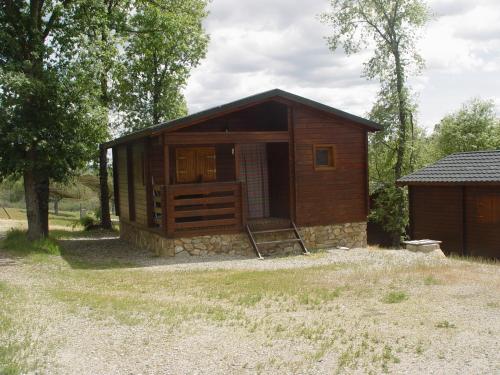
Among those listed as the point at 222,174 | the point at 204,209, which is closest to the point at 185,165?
the point at 222,174

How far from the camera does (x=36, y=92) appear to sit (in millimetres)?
15383

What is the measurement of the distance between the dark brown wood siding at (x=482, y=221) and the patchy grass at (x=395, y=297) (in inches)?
371

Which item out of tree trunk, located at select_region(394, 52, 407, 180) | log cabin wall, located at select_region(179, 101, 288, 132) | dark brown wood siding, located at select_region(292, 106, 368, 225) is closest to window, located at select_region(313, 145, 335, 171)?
dark brown wood siding, located at select_region(292, 106, 368, 225)

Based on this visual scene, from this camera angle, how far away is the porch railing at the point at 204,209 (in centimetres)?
1486

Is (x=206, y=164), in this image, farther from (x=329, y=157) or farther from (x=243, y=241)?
(x=329, y=157)

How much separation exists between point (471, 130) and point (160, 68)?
23.6 meters

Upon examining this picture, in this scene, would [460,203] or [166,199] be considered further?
[460,203]

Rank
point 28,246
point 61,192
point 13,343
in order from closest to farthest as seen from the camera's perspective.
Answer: point 13,343 < point 28,246 < point 61,192

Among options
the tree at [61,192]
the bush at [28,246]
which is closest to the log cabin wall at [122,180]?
the bush at [28,246]

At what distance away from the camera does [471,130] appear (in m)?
40.1

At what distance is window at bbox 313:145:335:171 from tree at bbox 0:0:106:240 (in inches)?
249

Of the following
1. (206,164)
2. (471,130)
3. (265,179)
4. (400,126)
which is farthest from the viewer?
(471,130)

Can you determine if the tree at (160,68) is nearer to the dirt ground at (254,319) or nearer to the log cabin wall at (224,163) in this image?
the log cabin wall at (224,163)

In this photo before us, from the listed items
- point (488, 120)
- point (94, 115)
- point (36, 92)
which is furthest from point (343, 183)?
point (488, 120)
